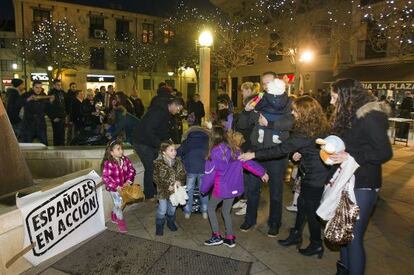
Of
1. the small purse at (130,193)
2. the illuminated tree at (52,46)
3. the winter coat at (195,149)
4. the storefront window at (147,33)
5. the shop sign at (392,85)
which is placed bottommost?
the small purse at (130,193)

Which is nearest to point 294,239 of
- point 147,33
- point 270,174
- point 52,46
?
point 270,174

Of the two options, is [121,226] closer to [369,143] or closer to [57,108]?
[369,143]

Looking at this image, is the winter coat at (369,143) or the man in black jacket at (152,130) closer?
the winter coat at (369,143)

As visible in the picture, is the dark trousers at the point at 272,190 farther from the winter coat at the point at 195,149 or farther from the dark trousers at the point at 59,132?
the dark trousers at the point at 59,132

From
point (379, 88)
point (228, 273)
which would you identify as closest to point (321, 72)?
point (379, 88)

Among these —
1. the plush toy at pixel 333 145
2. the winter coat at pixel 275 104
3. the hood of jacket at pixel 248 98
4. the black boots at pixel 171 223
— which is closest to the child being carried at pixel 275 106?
the winter coat at pixel 275 104

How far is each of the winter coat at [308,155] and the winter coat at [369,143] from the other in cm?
74

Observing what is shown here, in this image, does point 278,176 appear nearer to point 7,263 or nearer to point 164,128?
point 164,128

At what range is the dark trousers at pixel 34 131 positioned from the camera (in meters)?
8.20

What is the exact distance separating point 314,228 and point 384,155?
58.1 inches

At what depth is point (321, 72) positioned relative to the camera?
24094mm

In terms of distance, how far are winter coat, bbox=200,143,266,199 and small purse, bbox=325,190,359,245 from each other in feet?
4.40

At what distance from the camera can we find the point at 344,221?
3062 mm

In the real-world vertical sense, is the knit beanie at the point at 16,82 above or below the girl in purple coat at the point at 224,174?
above
